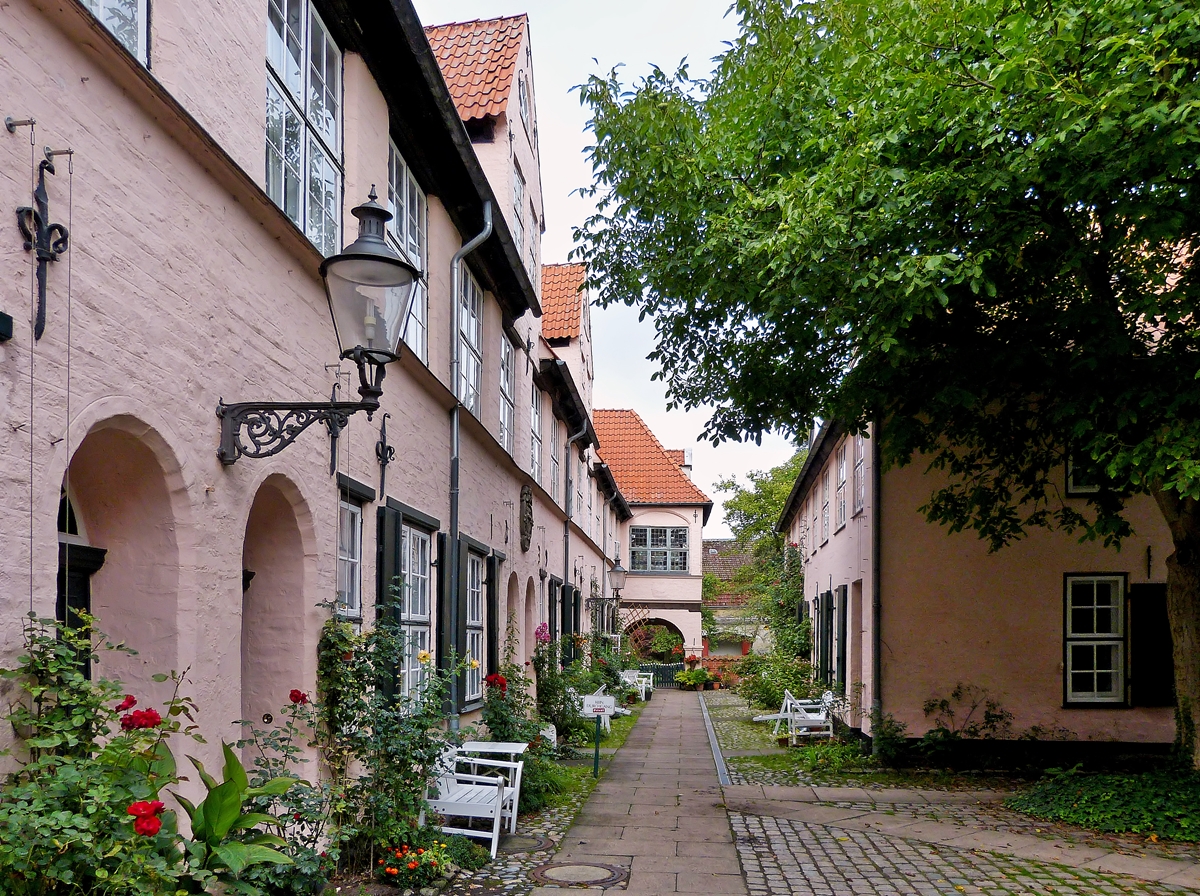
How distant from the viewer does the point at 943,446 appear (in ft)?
44.3

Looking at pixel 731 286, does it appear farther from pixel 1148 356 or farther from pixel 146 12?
pixel 146 12

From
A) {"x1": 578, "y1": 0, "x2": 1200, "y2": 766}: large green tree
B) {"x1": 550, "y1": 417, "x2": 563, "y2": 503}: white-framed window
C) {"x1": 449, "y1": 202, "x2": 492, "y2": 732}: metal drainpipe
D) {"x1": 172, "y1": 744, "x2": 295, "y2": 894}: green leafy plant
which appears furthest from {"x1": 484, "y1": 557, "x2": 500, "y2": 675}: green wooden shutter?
{"x1": 172, "y1": 744, "x2": 295, "y2": 894}: green leafy plant

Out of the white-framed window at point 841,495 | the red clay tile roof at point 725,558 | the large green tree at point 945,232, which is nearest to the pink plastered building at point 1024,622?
the large green tree at point 945,232

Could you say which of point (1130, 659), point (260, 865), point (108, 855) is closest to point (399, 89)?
point (260, 865)

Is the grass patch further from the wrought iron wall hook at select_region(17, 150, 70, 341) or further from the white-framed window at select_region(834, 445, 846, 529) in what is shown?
the wrought iron wall hook at select_region(17, 150, 70, 341)

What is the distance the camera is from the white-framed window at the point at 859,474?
15137 mm

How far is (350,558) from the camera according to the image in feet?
24.9

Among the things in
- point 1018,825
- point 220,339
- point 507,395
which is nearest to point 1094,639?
point 1018,825

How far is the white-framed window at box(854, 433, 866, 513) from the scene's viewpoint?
1514cm

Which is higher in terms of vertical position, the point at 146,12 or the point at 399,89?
the point at 399,89

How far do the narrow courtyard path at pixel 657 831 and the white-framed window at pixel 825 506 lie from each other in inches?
256

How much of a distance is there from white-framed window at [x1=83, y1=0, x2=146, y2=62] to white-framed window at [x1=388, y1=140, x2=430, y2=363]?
151 inches

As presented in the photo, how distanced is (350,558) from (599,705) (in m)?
6.02

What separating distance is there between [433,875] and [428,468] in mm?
3790
